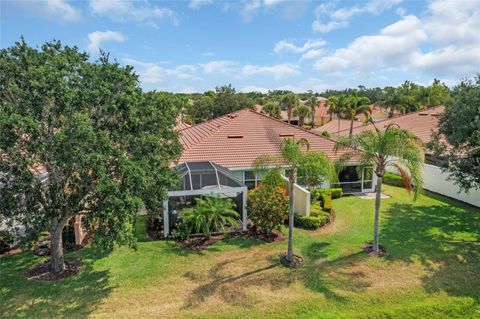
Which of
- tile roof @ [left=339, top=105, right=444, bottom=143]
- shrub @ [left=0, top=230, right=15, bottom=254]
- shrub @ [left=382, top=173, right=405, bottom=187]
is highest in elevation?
tile roof @ [left=339, top=105, right=444, bottom=143]

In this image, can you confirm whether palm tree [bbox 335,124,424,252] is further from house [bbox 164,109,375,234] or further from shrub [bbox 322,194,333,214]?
shrub [bbox 322,194,333,214]

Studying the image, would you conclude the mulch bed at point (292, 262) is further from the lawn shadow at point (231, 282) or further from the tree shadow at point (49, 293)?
the tree shadow at point (49, 293)

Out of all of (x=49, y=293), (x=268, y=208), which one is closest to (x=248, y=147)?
(x=268, y=208)

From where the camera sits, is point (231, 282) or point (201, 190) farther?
point (201, 190)

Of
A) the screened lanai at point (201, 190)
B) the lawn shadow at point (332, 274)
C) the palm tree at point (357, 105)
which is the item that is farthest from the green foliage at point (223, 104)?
the lawn shadow at point (332, 274)

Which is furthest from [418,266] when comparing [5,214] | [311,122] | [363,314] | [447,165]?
[311,122]

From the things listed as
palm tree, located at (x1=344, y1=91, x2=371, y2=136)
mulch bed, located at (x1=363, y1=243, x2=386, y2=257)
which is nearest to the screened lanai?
mulch bed, located at (x1=363, y1=243, x2=386, y2=257)

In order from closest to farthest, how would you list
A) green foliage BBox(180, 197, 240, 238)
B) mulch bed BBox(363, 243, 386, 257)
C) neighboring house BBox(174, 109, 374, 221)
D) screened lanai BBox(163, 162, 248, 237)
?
mulch bed BBox(363, 243, 386, 257), green foliage BBox(180, 197, 240, 238), screened lanai BBox(163, 162, 248, 237), neighboring house BBox(174, 109, 374, 221)

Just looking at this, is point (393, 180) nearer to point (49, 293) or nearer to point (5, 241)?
point (49, 293)
